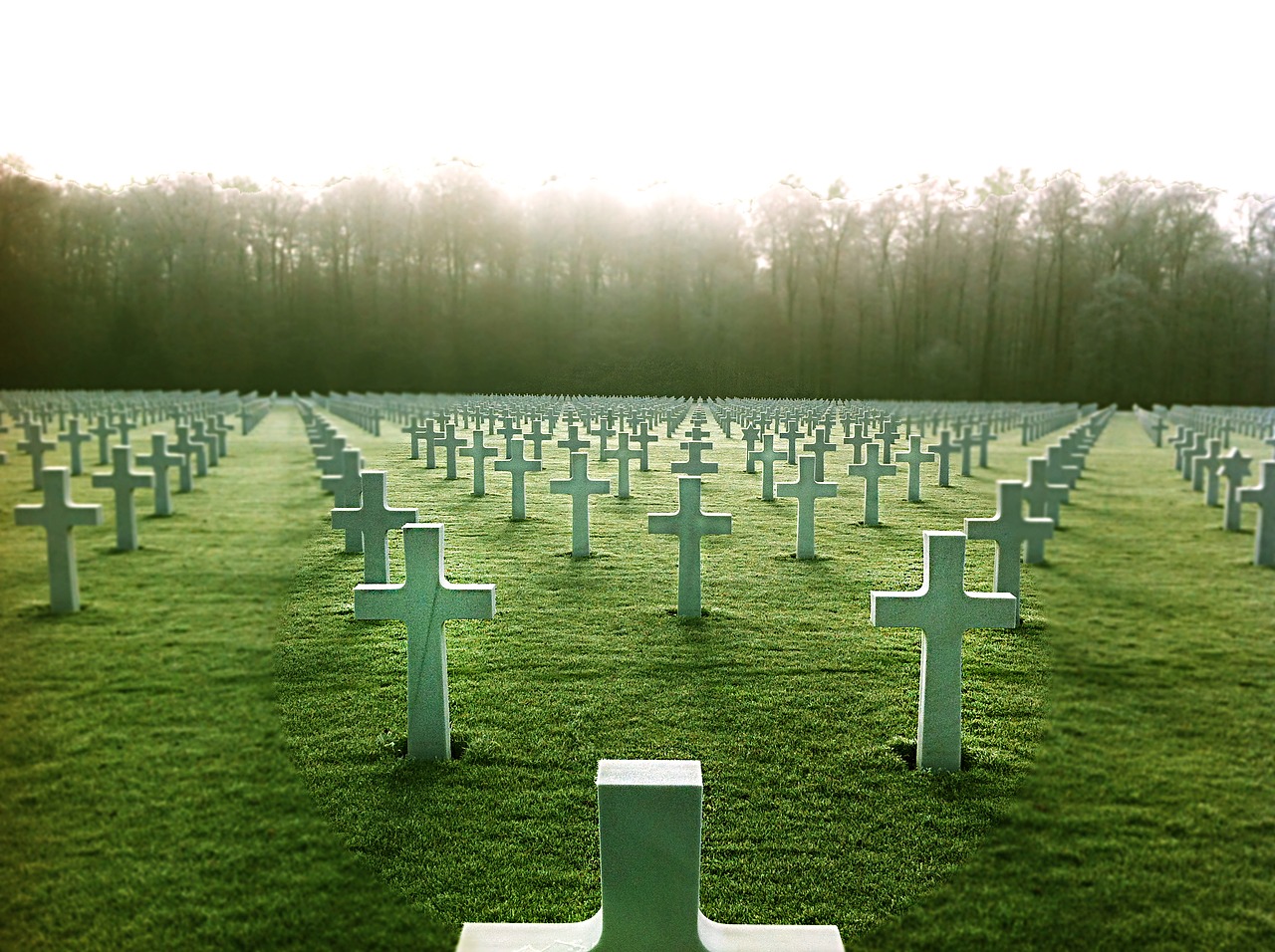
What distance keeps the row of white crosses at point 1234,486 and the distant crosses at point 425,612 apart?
20.5 ft

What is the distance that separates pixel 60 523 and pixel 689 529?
3.37 metres

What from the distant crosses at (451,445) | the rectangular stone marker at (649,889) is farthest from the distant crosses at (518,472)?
the rectangular stone marker at (649,889)

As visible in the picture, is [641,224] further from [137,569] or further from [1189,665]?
[1189,665]

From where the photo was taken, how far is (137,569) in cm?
659

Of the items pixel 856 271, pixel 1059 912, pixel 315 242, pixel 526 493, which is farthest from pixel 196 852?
pixel 315 242

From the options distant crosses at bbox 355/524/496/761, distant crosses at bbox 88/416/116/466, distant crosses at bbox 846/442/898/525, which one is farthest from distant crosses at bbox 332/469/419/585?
distant crosses at bbox 88/416/116/466

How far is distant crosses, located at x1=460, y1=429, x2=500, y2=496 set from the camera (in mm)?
9703

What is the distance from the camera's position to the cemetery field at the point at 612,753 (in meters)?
2.49

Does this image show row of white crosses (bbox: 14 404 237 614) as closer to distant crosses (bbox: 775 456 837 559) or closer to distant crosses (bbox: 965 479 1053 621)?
distant crosses (bbox: 775 456 837 559)

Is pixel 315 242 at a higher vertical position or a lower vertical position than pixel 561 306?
higher

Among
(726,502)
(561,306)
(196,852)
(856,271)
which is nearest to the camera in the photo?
(196,852)

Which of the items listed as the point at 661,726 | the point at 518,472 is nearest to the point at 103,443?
the point at 518,472

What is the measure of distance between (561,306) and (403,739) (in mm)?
25824

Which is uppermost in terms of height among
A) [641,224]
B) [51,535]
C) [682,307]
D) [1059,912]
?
[641,224]
